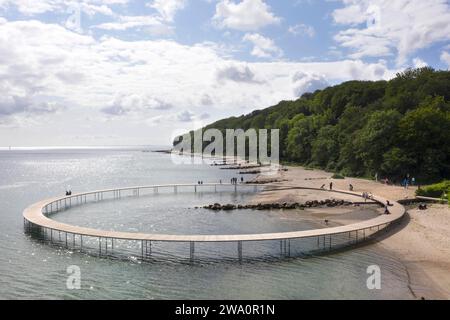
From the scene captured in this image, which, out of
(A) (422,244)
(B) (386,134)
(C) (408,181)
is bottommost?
(A) (422,244)

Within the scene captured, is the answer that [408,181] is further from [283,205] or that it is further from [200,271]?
[200,271]

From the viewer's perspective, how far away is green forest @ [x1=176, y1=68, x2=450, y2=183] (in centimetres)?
6094

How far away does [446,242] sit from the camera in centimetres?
2977

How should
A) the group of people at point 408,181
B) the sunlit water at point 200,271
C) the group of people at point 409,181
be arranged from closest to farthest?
the sunlit water at point 200,271
the group of people at point 409,181
the group of people at point 408,181

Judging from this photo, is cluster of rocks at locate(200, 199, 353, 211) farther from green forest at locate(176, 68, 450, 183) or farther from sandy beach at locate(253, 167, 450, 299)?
green forest at locate(176, 68, 450, 183)

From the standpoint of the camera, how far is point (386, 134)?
213ft

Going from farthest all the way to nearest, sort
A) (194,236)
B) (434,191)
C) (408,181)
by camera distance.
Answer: (408,181) → (434,191) → (194,236)

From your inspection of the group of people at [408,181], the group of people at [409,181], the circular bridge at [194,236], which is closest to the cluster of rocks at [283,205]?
the circular bridge at [194,236]

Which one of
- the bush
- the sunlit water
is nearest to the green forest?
the bush

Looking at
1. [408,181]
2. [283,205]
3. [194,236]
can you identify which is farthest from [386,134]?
[194,236]

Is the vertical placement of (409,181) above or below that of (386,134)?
below

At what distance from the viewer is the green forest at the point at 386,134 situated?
60.9 metres

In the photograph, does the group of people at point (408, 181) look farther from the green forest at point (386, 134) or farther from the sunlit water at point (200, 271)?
the sunlit water at point (200, 271)
